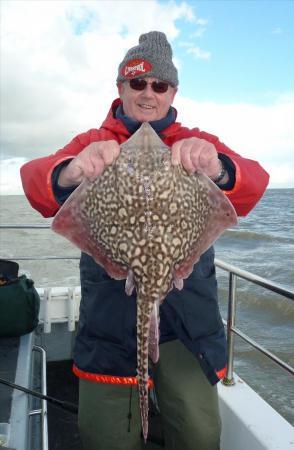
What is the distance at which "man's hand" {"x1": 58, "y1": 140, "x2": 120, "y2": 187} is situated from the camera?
2.00 m

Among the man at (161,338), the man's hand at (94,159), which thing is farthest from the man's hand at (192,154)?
the man at (161,338)

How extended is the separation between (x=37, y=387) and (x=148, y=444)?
4.16ft

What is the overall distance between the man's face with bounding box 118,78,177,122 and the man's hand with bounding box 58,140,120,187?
86 cm

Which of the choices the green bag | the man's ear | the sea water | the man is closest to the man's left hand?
the man

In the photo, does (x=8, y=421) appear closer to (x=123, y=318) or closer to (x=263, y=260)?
(x=123, y=318)

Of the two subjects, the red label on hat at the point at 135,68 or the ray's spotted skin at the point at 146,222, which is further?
the red label on hat at the point at 135,68

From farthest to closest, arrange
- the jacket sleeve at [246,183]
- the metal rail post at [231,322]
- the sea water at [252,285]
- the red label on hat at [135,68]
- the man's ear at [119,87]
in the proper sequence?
the sea water at [252,285] < the metal rail post at [231,322] < the man's ear at [119,87] < the red label on hat at [135,68] < the jacket sleeve at [246,183]

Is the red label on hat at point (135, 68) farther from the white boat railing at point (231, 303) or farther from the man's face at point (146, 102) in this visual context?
the white boat railing at point (231, 303)

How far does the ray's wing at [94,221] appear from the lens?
204 cm

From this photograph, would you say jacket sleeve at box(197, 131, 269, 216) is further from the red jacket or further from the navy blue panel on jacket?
the navy blue panel on jacket

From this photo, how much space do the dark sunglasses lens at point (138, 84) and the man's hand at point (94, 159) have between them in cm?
90

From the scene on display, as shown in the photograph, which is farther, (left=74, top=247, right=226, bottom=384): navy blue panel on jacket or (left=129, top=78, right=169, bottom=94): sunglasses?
(left=129, top=78, right=169, bottom=94): sunglasses

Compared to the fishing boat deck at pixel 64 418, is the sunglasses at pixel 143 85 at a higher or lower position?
higher

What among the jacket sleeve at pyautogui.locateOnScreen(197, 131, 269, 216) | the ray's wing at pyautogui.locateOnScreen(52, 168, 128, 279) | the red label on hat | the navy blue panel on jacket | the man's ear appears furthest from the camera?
the man's ear
